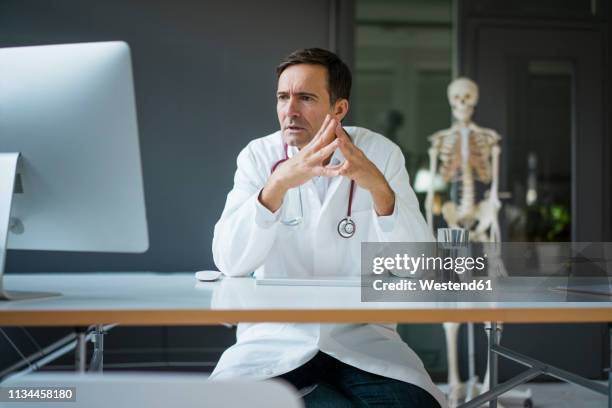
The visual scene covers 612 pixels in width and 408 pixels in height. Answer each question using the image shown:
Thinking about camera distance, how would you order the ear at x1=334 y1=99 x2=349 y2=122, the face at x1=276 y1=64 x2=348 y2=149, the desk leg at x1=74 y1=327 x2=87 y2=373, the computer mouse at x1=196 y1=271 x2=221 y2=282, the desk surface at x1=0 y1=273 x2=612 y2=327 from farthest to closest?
1. the ear at x1=334 y1=99 x2=349 y2=122
2. the face at x1=276 y1=64 x2=348 y2=149
3. the computer mouse at x1=196 y1=271 x2=221 y2=282
4. the desk leg at x1=74 y1=327 x2=87 y2=373
5. the desk surface at x1=0 y1=273 x2=612 y2=327

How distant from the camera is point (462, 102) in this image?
3588mm

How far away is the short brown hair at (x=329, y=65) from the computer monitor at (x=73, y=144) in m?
0.82

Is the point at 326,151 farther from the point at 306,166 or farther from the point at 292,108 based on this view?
the point at 292,108

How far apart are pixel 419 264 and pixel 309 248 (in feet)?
1.18

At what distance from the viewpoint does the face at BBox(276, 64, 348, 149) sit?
190 cm

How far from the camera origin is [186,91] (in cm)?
368

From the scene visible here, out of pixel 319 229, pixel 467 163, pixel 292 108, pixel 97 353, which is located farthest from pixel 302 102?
pixel 467 163

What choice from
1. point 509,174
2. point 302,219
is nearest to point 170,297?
point 302,219

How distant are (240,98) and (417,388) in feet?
8.52

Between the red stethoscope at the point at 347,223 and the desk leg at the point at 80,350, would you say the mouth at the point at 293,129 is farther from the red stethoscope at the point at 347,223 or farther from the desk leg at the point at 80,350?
the desk leg at the point at 80,350

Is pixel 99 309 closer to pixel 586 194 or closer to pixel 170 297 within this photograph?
pixel 170 297

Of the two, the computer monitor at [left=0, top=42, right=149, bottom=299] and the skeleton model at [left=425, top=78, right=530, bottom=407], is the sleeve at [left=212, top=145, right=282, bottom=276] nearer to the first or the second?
the computer monitor at [left=0, top=42, right=149, bottom=299]

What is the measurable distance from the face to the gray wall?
174cm

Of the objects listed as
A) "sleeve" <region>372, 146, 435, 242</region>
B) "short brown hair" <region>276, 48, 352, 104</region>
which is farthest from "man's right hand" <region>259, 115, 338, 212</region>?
→ "short brown hair" <region>276, 48, 352, 104</region>
